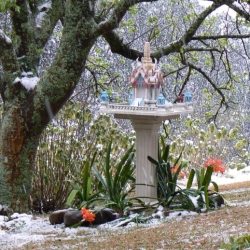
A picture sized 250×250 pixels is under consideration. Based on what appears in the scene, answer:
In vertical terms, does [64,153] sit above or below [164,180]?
above

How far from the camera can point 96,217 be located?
599cm

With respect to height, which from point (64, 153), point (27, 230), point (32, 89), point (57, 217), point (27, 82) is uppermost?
point (27, 82)

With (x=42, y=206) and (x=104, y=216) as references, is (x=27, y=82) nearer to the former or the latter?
(x=104, y=216)

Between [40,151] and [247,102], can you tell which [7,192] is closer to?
A: [40,151]

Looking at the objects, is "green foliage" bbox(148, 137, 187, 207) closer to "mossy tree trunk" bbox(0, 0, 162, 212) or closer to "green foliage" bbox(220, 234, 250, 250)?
"mossy tree trunk" bbox(0, 0, 162, 212)

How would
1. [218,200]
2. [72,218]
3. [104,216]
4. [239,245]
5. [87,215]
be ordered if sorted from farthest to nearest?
[218,200] → [104,216] → [72,218] → [87,215] → [239,245]

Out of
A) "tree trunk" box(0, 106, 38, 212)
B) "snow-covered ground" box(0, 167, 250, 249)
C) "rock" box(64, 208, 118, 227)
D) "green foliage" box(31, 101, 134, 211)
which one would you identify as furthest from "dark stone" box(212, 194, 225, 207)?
"tree trunk" box(0, 106, 38, 212)

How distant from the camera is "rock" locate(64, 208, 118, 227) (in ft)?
19.3

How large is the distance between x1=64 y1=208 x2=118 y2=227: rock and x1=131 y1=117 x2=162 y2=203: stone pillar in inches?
25.5

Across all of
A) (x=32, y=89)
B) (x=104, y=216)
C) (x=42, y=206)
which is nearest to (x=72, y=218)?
(x=104, y=216)

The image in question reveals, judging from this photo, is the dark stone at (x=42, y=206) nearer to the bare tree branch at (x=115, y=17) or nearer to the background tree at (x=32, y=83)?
the background tree at (x=32, y=83)

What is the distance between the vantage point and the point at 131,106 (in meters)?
6.18

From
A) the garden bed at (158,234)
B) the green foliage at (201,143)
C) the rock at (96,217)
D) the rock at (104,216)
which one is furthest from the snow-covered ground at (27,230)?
the green foliage at (201,143)

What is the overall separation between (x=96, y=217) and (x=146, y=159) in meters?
1.14
